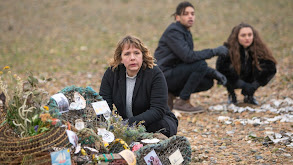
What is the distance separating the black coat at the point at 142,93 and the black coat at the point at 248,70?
2550 millimetres

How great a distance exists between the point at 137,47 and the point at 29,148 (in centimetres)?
163

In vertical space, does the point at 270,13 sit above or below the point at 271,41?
above

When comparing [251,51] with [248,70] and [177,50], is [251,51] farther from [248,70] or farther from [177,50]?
[177,50]

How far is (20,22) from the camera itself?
48.1 feet

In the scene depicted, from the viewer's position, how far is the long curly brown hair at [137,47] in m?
3.74

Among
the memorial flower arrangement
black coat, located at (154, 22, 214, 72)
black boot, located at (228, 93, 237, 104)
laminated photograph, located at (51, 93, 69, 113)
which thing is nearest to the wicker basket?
the memorial flower arrangement

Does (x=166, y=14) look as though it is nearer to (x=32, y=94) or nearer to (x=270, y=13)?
(x=270, y=13)

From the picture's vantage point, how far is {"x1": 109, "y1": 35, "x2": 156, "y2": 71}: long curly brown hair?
3742 mm

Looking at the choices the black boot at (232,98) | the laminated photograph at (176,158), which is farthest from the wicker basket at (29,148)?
the black boot at (232,98)

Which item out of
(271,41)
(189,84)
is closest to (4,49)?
(189,84)

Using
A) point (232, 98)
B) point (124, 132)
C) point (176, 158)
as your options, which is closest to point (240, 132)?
point (232, 98)

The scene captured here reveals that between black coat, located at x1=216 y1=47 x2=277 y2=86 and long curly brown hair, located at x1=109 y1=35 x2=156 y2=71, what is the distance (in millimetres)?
2717

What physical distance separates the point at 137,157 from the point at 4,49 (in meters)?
10.0

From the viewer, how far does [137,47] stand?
374cm
